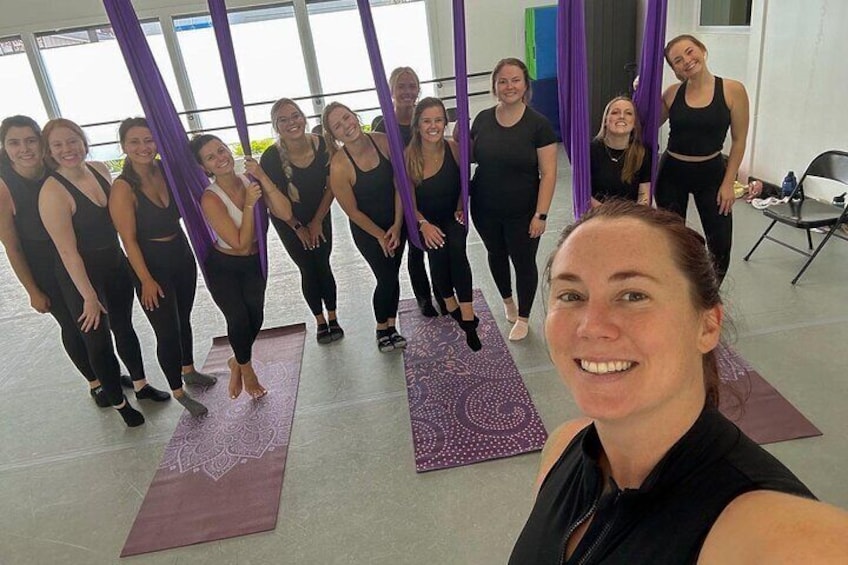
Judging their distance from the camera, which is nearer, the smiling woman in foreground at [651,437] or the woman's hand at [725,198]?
the smiling woman in foreground at [651,437]

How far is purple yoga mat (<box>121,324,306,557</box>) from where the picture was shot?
222cm

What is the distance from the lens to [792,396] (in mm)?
2465

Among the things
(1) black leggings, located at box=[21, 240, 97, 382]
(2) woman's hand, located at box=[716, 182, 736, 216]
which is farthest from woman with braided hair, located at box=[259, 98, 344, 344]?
(2) woman's hand, located at box=[716, 182, 736, 216]

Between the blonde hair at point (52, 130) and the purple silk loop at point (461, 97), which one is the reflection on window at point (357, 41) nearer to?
the purple silk loop at point (461, 97)

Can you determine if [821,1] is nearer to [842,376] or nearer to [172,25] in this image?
[842,376]

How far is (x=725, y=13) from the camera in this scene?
5.33 metres

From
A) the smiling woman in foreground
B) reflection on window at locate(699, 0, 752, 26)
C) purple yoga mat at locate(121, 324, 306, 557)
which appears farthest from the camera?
reflection on window at locate(699, 0, 752, 26)

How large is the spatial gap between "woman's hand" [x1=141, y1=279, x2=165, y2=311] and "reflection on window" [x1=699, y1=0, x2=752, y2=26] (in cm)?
525

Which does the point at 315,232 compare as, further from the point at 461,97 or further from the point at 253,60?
the point at 253,60

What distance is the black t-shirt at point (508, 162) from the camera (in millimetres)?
2748

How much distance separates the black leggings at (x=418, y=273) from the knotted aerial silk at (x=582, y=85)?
1.05 m

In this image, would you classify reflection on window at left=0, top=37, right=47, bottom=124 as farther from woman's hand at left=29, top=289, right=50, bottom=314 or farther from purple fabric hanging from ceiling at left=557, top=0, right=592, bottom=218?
purple fabric hanging from ceiling at left=557, top=0, right=592, bottom=218

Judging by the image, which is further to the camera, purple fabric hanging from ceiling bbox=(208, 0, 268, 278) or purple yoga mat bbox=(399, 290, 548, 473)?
purple yoga mat bbox=(399, 290, 548, 473)

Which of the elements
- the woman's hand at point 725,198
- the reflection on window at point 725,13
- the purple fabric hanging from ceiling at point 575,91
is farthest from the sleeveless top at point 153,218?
the reflection on window at point 725,13
